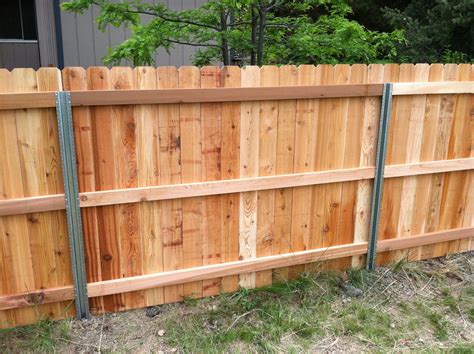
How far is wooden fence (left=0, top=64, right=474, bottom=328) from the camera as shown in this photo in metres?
2.84

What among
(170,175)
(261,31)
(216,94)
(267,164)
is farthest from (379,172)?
(261,31)

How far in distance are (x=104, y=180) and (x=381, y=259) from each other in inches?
97.8

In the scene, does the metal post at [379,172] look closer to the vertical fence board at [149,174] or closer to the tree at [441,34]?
the vertical fence board at [149,174]

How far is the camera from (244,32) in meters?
5.47

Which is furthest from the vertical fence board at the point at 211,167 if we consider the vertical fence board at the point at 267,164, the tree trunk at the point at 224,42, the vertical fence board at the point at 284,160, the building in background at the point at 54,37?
the building in background at the point at 54,37

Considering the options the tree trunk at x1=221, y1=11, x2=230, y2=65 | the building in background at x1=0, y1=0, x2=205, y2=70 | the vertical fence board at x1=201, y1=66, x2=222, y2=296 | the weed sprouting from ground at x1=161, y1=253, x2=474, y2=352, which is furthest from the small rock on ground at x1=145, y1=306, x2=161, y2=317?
the building in background at x1=0, y1=0, x2=205, y2=70

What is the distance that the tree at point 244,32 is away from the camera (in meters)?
4.78

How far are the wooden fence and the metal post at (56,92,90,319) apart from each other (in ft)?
0.16

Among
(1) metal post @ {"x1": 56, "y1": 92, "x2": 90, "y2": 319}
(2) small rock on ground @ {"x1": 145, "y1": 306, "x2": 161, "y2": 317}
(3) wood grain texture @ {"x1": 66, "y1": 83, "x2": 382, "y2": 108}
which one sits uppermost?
(3) wood grain texture @ {"x1": 66, "y1": 83, "x2": 382, "y2": 108}

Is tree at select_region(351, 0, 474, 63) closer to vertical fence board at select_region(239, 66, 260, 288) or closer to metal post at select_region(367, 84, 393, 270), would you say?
metal post at select_region(367, 84, 393, 270)

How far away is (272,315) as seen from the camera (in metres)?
3.27

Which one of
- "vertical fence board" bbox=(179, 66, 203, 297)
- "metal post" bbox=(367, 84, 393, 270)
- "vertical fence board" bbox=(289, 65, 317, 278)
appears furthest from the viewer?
"metal post" bbox=(367, 84, 393, 270)

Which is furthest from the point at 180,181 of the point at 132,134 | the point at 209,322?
the point at 209,322

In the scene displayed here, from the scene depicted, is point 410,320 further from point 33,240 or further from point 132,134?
point 33,240
